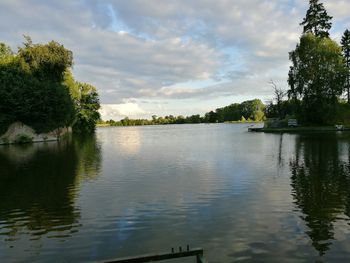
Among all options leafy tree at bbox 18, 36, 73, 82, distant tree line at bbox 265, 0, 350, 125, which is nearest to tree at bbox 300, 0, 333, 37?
distant tree line at bbox 265, 0, 350, 125

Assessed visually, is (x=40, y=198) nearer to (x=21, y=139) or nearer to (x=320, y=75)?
(x=21, y=139)

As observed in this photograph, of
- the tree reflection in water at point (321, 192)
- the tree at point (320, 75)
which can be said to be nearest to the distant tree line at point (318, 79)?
the tree at point (320, 75)

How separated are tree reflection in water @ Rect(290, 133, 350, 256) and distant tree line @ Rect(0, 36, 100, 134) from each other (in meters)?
49.7

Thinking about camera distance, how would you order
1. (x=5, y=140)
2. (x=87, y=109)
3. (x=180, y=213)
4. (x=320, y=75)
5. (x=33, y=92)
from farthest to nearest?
(x=87, y=109) < (x=320, y=75) < (x=33, y=92) < (x=5, y=140) < (x=180, y=213)

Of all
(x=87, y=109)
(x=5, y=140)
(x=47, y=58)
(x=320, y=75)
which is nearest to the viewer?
(x=5, y=140)

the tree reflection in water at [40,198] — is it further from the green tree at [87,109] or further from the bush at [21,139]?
the green tree at [87,109]

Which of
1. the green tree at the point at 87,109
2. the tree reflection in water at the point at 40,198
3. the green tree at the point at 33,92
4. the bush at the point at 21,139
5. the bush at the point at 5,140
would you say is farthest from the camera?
the green tree at the point at 87,109

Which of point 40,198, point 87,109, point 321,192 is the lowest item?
point 321,192

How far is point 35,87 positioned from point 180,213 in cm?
5813

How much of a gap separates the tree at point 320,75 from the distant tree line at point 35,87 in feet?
167

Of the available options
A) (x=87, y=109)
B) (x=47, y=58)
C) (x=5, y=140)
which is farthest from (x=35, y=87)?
(x=87, y=109)

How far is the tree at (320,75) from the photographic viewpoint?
78.6m

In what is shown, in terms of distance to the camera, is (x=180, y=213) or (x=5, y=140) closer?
(x=180, y=213)

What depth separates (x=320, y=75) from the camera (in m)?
78.9
